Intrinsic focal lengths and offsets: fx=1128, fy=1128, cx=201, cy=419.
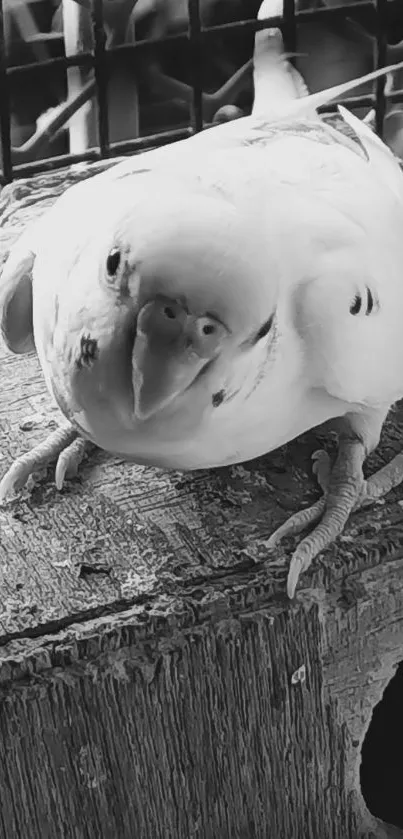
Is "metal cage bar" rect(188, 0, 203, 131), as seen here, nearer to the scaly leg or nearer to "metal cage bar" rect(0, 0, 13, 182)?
"metal cage bar" rect(0, 0, 13, 182)

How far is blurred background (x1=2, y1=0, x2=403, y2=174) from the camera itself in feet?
4.44

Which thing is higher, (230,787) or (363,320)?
(363,320)

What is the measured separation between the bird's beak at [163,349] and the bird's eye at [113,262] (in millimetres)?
27

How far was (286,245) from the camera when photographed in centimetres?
57

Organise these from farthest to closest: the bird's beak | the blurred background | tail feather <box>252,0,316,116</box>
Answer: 1. the blurred background
2. tail feather <box>252,0,316,116</box>
3. the bird's beak

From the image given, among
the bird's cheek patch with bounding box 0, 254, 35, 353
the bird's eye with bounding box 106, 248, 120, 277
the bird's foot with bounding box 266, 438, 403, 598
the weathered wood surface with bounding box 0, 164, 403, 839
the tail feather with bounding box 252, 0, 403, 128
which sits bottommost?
the weathered wood surface with bounding box 0, 164, 403, 839

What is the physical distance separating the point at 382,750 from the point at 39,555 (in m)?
0.41

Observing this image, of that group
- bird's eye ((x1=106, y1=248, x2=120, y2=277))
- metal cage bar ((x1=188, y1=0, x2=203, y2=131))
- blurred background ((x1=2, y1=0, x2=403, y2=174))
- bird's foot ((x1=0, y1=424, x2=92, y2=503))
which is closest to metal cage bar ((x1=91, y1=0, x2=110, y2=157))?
metal cage bar ((x1=188, y1=0, x2=203, y2=131))

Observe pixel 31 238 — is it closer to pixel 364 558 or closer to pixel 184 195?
pixel 184 195

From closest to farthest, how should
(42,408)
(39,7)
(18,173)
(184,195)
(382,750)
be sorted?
(184,195) < (42,408) < (382,750) < (18,173) < (39,7)

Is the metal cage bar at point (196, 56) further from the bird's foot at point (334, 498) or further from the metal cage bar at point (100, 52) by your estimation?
the bird's foot at point (334, 498)

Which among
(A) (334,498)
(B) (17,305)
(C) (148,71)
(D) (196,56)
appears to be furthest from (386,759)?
(C) (148,71)

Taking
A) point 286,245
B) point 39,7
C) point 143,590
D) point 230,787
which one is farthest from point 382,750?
point 39,7

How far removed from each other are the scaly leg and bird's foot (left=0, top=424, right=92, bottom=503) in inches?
5.8
